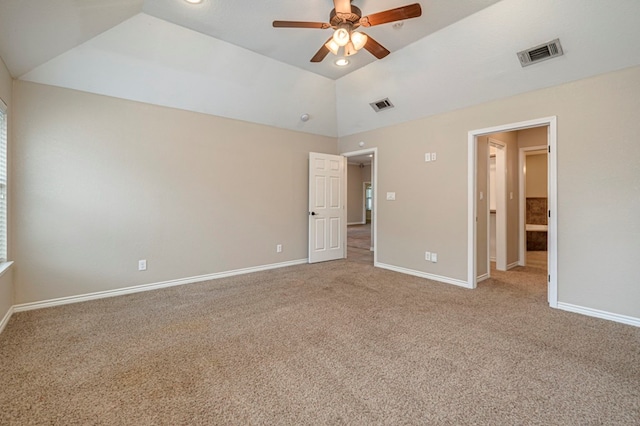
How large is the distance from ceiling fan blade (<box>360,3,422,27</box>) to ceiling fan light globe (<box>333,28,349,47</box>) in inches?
6.0

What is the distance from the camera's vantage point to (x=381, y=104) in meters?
4.46

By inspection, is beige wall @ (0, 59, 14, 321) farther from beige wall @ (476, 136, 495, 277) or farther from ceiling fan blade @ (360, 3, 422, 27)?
beige wall @ (476, 136, 495, 277)

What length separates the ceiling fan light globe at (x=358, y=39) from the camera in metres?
2.42

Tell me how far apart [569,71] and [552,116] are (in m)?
0.44

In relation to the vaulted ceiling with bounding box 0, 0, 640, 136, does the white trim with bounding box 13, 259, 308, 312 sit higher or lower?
lower

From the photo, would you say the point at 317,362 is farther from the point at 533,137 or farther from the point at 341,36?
the point at 533,137

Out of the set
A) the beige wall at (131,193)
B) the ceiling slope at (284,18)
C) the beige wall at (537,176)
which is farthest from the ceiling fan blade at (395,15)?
the beige wall at (537,176)

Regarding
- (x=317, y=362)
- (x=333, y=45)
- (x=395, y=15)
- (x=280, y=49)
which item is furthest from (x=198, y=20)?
(x=317, y=362)

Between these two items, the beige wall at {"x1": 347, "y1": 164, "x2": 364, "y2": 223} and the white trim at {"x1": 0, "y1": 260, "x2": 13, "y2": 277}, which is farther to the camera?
the beige wall at {"x1": 347, "y1": 164, "x2": 364, "y2": 223}

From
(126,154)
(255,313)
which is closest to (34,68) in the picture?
(126,154)

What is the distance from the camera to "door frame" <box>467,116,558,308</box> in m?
3.13

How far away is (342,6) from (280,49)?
1475mm

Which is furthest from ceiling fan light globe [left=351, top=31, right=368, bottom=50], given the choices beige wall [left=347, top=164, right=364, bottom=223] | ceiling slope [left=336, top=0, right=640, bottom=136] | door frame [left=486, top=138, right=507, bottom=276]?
beige wall [left=347, top=164, right=364, bottom=223]

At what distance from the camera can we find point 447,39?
3.16 metres
